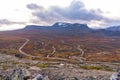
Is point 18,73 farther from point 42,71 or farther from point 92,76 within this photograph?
point 92,76

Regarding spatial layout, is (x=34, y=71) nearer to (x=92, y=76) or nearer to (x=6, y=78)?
(x=6, y=78)

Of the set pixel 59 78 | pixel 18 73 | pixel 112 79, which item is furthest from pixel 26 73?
A: pixel 112 79

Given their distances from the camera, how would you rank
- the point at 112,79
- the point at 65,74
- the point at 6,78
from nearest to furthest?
the point at 112,79, the point at 6,78, the point at 65,74

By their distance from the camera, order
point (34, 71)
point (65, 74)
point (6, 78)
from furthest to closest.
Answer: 1. point (34, 71)
2. point (65, 74)
3. point (6, 78)

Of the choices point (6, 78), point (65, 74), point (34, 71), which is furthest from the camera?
point (34, 71)

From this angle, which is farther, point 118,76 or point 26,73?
point 26,73

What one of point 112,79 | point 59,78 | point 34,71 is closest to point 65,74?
point 59,78

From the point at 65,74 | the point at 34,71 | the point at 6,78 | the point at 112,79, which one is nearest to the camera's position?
the point at 112,79

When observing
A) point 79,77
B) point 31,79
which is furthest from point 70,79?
point 31,79

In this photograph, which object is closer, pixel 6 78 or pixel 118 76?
pixel 118 76
